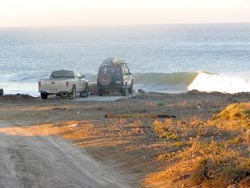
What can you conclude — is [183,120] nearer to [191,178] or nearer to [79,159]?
[79,159]

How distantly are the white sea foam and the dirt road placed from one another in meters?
38.0

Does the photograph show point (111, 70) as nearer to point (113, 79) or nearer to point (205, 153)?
point (113, 79)

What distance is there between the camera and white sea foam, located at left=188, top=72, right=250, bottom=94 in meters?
55.0

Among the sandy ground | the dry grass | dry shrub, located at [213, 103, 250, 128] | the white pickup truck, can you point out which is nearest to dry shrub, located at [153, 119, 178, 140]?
the dry grass

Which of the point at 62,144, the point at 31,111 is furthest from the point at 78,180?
the point at 31,111

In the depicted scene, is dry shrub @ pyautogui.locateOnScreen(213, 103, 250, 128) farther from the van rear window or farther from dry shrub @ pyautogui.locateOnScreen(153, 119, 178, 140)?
the van rear window

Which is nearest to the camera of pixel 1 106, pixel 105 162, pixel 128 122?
pixel 105 162

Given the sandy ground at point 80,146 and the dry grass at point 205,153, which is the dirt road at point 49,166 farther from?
the dry grass at point 205,153

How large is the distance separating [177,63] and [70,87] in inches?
2155

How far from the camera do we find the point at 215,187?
1071 centimetres

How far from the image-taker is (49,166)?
44.2ft

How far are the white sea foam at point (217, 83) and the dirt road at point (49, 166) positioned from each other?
38.0 meters

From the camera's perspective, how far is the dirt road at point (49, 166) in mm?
11813

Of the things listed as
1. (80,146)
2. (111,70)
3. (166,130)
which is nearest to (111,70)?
(111,70)
